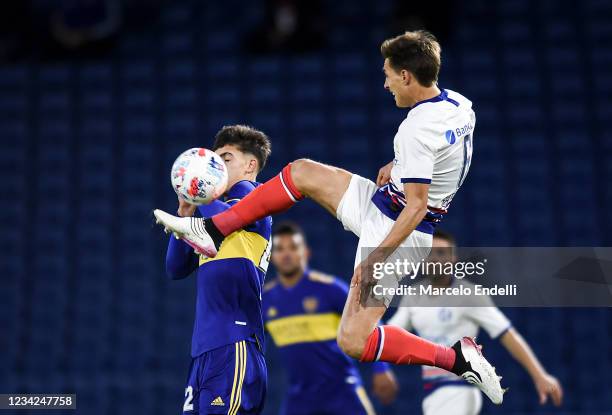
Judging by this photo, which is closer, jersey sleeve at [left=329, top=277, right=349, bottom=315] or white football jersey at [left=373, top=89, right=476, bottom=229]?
white football jersey at [left=373, top=89, right=476, bottom=229]

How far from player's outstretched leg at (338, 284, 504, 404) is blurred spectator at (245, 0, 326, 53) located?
6147mm

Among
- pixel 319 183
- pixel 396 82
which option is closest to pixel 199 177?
pixel 319 183

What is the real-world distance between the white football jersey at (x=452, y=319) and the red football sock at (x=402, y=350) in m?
1.56

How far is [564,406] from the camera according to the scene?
8.15m

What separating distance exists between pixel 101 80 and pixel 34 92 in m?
0.77

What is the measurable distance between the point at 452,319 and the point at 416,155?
6.95ft

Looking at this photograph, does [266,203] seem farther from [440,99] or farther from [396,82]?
[440,99]

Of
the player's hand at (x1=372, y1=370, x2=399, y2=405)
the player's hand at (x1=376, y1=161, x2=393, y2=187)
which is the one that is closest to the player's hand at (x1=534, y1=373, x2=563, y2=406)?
the player's hand at (x1=372, y1=370, x2=399, y2=405)

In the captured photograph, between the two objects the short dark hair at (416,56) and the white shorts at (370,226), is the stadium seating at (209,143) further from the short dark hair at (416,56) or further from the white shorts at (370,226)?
the short dark hair at (416,56)

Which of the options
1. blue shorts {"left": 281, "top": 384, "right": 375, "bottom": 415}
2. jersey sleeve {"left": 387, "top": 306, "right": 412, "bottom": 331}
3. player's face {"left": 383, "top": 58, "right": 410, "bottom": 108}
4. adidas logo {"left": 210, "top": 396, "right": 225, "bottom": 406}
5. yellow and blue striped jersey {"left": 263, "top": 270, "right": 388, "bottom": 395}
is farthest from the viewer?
jersey sleeve {"left": 387, "top": 306, "right": 412, "bottom": 331}

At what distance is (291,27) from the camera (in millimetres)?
9539

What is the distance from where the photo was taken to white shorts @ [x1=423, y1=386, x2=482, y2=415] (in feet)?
17.3

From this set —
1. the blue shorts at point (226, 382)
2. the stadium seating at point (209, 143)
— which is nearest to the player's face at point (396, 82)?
the blue shorts at point (226, 382)

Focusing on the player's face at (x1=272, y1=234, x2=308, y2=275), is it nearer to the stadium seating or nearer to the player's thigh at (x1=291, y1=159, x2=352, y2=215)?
the player's thigh at (x1=291, y1=159, x2=352, y2=215)
